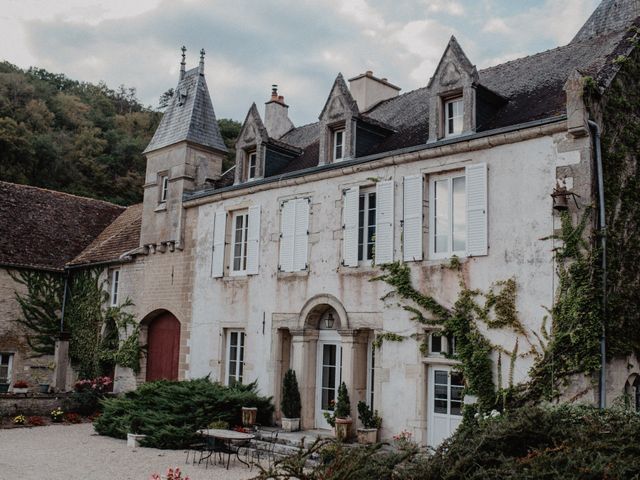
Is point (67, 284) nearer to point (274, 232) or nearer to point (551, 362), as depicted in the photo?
point (274, 232)

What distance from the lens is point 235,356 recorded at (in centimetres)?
1485

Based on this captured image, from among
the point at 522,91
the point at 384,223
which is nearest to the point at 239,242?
the point at 384,223

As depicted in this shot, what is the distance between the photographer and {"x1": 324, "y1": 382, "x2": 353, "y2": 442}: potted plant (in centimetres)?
1157

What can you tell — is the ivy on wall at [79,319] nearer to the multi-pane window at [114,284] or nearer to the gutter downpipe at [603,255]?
the multi-pane window at [114,284]

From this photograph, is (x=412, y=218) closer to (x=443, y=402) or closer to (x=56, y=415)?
(x=443, y=402)

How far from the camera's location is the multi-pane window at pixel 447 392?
1082 centimetres

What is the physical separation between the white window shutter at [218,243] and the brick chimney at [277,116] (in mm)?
4861

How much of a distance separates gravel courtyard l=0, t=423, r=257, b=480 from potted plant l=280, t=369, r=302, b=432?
208 cm

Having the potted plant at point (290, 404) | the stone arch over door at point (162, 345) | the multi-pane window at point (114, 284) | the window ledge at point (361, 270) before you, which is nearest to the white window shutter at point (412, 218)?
the window ledge at point (361, 270)

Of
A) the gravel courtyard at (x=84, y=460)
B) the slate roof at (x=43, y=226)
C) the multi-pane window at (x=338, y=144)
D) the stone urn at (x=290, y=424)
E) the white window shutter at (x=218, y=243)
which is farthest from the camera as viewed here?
the slate roof at (x=43, y=226)

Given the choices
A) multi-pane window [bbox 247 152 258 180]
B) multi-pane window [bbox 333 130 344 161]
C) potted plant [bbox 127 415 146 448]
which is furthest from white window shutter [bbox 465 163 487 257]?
potted plant [bbox 127 415 146 448]

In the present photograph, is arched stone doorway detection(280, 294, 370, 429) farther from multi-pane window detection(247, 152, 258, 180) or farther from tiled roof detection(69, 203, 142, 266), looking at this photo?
tiled roof detection(69, 203, 142, 266)

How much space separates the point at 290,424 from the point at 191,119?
855 cm

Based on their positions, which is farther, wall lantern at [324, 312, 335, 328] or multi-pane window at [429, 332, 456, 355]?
wall lantern at [324, 312, 335, 328]
